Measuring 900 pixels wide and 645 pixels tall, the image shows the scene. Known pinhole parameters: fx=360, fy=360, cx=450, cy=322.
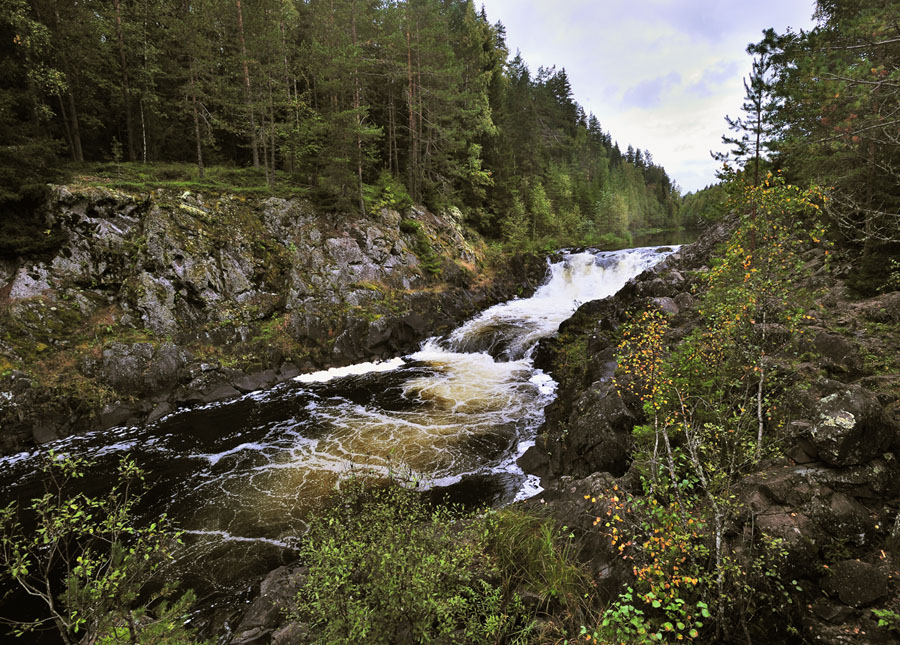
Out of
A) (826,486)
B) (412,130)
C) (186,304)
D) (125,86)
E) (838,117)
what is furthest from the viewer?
(412,130)

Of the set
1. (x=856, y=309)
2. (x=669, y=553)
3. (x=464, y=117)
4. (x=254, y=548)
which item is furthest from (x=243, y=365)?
(x=464, y=117)

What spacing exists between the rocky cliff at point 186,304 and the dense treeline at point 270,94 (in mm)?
2835

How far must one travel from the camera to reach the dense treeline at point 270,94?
17.8 metres

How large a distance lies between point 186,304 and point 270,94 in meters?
14.6

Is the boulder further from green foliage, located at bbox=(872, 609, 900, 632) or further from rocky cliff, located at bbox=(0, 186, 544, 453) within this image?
rocky cliff, located at bbox=(0, 186, 544, 453)

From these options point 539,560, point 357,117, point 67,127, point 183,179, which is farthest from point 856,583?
point 67,127

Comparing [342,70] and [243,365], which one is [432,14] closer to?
[342,70]

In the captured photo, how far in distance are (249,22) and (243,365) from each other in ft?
66.5

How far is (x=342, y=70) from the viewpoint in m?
21.4

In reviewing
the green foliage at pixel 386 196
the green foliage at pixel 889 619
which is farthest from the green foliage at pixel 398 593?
the green foliage at pixel 386 196

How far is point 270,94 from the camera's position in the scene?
72.6ft

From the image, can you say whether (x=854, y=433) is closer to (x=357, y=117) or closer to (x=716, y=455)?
(x=716, y=455)

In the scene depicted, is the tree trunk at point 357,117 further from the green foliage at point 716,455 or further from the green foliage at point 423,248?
the green foliage at point 716,455

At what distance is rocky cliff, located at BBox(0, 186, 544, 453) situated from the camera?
12.6 m
